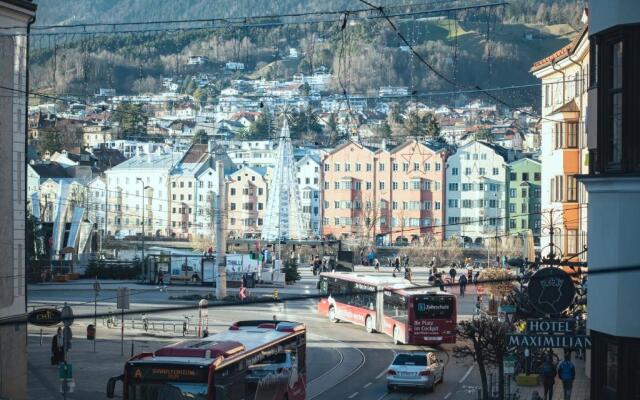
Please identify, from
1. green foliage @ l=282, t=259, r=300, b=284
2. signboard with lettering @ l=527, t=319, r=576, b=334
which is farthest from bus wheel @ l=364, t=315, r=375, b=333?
signboard with lettering @ l=527, t=319, r=576, b=334

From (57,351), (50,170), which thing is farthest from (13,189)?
(50,170)

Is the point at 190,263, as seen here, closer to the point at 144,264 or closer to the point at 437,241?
the point at 144,264

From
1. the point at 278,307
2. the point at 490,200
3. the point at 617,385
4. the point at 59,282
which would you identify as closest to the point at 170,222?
the point at 490,200

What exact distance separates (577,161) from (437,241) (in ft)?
160

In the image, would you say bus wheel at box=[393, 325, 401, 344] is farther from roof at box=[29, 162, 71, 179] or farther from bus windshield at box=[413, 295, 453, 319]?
roof at box=[29, 162, 71, 179]

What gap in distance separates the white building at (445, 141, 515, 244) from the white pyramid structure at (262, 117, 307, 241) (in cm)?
1237

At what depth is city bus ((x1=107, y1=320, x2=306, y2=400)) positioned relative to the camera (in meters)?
16.3

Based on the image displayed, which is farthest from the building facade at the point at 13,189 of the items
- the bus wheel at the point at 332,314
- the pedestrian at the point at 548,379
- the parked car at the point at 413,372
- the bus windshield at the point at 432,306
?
the bus wheel at the point at 332,314

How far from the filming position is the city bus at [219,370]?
1630 centimetres

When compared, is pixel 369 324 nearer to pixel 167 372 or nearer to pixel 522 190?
pixel 167 372

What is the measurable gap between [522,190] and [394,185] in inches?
401

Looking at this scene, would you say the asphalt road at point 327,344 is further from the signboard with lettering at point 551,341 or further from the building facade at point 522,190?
the building facade at point 522,190

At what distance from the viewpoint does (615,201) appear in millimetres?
9727

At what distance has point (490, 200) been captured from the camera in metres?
92.9
